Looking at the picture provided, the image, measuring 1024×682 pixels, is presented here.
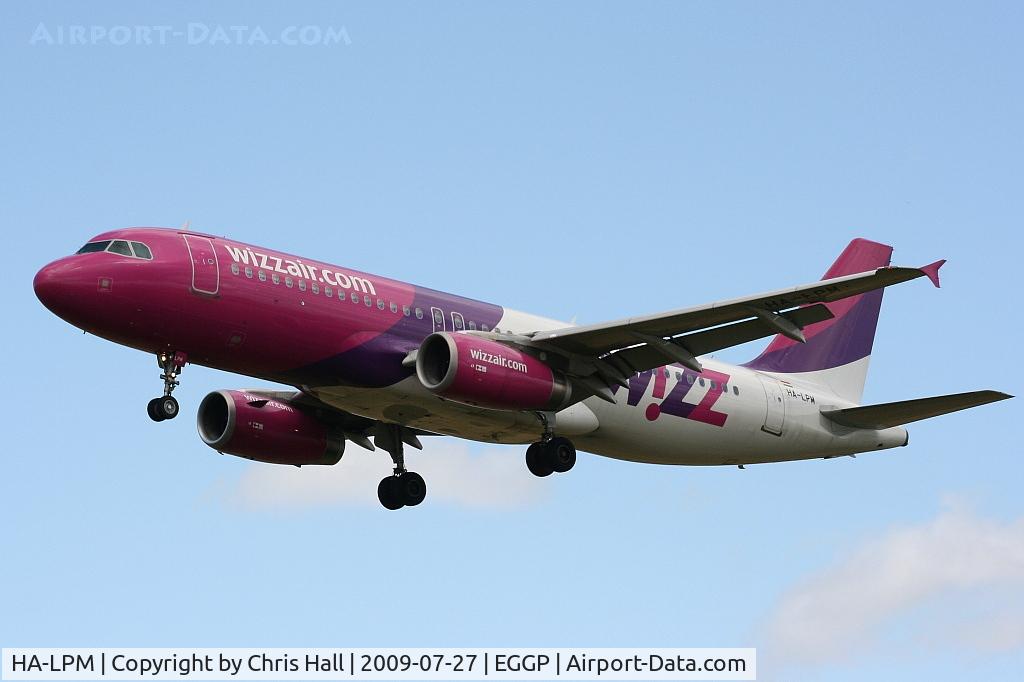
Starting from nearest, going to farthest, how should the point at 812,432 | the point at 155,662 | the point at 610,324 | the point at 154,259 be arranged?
the point at 155,662 < the point at 154,259 < the point at 610,324 < the point at 812,432

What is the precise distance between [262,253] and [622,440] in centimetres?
976

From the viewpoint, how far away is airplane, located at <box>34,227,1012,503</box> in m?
31.1

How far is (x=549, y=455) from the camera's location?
35.1 metres

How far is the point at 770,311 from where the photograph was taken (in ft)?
105

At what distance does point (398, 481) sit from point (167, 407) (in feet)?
28.7

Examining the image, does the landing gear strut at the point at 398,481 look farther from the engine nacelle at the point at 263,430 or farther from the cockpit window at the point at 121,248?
the cockpit window at the point at 121,248

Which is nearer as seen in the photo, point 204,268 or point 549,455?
point 204,268

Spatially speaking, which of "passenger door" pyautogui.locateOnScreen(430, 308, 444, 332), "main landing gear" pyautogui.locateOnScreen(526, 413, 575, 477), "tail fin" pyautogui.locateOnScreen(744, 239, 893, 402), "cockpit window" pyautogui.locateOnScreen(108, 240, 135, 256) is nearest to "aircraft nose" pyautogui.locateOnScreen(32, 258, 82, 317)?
"cockpit window" pyautogui.locateOnScreen(108, 240, 135, 256)

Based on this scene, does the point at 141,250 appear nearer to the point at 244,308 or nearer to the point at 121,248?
the point at 121,248

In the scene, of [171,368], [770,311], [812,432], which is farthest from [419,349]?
[812,432]

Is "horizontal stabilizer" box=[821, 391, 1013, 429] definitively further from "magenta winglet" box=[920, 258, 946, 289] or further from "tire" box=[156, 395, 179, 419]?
"tire" box=[156, 395, 179, 419]

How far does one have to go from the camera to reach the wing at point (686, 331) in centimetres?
3072

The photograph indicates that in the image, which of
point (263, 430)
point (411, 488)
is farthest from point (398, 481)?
point (263, 430)

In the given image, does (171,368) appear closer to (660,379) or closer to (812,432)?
(660,379)
